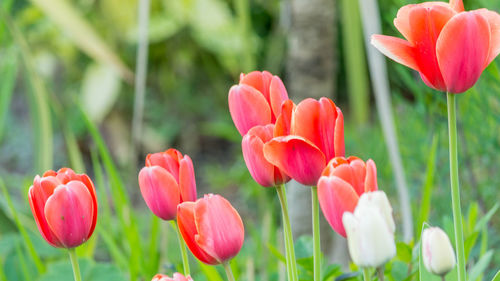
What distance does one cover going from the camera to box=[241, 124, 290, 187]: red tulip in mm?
331

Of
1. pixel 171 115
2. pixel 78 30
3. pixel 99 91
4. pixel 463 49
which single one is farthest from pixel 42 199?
pixel 171 115

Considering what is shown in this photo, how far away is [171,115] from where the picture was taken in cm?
273

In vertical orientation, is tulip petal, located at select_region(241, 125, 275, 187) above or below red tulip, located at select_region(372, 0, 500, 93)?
below

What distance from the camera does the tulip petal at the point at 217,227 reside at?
31 centimetres

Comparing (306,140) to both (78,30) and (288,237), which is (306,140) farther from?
(78,30)

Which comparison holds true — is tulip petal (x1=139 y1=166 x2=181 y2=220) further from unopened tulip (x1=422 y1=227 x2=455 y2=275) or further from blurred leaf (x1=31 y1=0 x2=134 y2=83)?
blurred leaf (x1=31 y1=0 x2=134 y2=83)

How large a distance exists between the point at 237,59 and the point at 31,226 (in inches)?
58.2

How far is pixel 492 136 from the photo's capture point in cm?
69

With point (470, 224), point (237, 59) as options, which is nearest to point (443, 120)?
point (470, 224)

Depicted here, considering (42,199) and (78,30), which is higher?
(78,30)

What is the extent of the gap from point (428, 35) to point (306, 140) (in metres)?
0.08

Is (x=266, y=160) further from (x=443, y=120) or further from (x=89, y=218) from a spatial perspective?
(x=443, y=120)

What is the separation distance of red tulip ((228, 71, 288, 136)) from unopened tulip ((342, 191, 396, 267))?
0.12m

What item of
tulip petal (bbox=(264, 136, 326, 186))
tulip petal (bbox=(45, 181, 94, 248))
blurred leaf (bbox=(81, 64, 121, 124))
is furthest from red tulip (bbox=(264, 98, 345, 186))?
blurred leaf (bbox=(81, 64, 121, 124))
